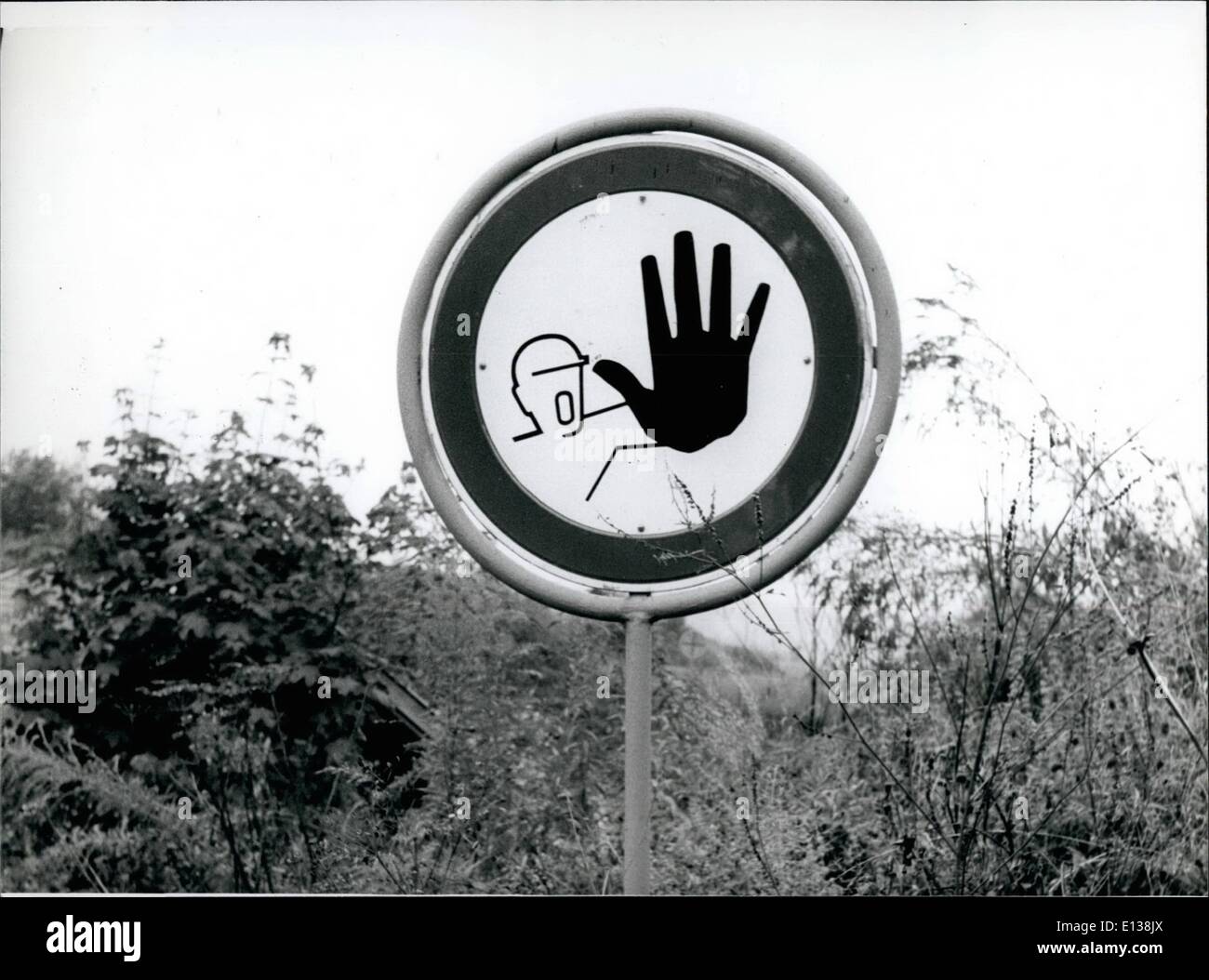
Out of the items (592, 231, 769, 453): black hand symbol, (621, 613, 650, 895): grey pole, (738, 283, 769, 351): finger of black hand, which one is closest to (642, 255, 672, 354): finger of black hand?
(592, 231, 769, 453): black hand symbol

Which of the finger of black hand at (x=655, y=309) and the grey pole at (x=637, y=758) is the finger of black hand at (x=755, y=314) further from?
the grey pole at (x=637, y=758)

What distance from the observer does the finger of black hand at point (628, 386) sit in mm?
1871

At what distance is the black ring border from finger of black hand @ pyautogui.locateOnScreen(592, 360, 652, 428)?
17 cm

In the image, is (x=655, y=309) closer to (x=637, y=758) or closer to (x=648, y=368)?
(x=648, y=368)

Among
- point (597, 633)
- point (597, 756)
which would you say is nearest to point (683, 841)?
point (597, 756)

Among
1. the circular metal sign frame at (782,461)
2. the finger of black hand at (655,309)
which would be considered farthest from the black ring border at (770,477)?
the finger of black hand at (655,309)

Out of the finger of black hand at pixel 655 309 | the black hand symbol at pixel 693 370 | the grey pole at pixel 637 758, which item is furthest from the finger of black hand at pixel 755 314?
the grey pole at pixel 637 758

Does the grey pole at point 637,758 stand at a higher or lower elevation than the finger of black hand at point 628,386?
lower

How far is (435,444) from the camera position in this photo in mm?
1865

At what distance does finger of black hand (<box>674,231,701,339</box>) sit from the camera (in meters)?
1.87

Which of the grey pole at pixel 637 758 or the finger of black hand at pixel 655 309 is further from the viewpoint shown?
the finger of black hand at pixel 655 309
